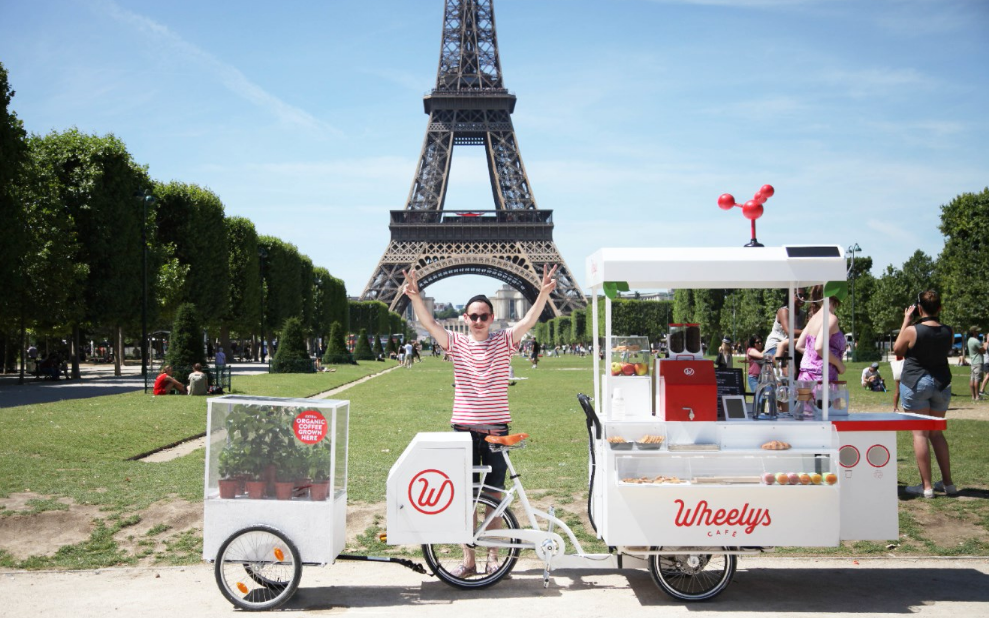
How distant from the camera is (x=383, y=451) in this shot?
12.1 meters

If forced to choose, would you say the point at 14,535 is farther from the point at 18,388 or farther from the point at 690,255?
the point at 18,388

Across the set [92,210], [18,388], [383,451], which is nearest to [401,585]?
[383,451]

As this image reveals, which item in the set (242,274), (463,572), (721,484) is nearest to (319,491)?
(463,572)

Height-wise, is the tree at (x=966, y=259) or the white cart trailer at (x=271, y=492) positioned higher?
the tree at (x=966, y=259)

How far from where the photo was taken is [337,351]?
164 feet

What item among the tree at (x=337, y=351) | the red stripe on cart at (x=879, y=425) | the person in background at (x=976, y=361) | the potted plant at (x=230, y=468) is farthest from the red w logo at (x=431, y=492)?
the tree at (x=337, y=351)

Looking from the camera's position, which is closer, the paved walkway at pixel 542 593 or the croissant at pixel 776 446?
the paved walkway at pixel 542 593

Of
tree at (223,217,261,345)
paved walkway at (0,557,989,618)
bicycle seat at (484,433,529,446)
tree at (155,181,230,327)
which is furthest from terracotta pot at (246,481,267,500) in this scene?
tree at (223,217,261,345)

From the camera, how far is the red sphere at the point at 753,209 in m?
6.43

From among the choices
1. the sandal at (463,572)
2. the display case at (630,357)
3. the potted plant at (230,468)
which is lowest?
the sandal at (463,572)

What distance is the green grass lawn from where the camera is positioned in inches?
283

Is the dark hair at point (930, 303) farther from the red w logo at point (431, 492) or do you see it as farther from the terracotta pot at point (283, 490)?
the terracotta pot at point (283, 490)

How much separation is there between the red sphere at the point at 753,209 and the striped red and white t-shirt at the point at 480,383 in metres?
2.02

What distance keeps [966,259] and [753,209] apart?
40819 millimetres
